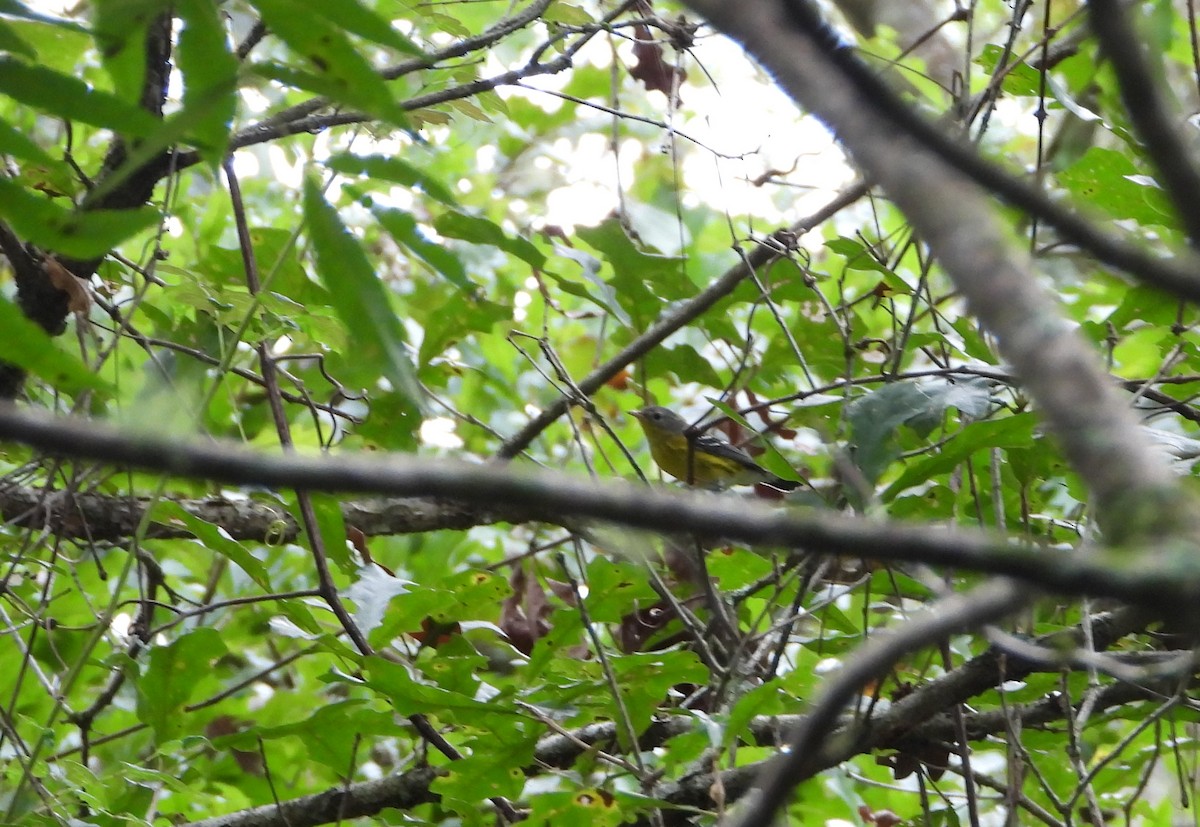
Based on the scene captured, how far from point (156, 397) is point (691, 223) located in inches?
133

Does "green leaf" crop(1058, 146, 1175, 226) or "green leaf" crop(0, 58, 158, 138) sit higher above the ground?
"green leaf" crop(1058, 146, 1175, 226)

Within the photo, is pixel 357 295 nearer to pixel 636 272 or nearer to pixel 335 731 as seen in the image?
pixel 335 731

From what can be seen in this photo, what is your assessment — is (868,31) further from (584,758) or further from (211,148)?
(211,148)

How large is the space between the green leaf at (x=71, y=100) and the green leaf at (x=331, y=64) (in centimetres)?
15

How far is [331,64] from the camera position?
1004 mm

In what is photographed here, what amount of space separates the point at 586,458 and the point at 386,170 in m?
0.70

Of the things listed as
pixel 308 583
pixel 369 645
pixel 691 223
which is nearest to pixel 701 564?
pixel 369 645

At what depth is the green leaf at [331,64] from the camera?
98cm

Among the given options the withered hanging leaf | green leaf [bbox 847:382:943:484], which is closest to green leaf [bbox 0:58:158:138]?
green leaf [bbox 847:382:943:484]

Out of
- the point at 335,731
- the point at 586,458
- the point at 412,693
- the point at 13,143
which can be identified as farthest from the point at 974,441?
the point at 13,143

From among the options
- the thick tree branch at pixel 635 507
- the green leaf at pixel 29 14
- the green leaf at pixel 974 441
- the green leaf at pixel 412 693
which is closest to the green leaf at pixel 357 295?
the green leaf at pixel 29 14

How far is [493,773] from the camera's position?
5.48 feet

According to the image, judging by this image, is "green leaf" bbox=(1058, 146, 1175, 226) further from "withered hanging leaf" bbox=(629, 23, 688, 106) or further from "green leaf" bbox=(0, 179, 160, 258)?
"green leaf" bbox=(0, 179, 160, 258)

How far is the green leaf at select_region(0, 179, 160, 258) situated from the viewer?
1.01 metres
